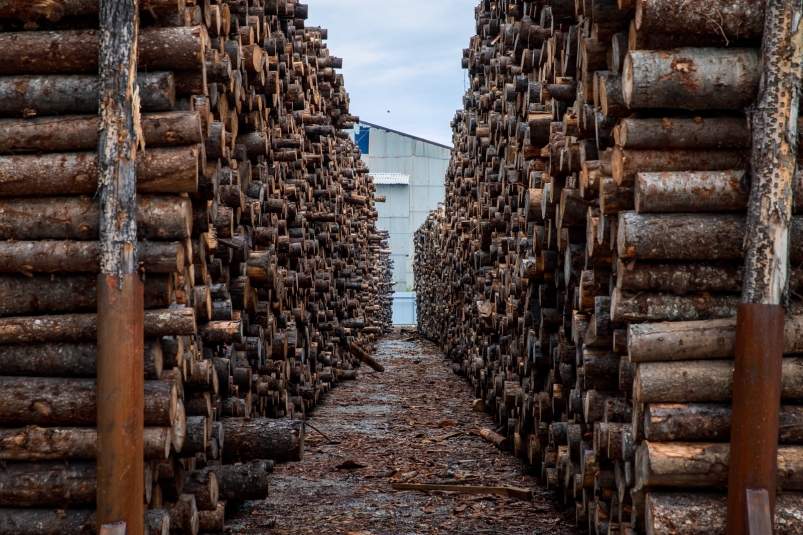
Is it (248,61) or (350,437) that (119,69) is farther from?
(350,437)

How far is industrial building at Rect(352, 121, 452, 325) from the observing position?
130 ft

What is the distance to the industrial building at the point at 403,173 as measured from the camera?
39.5 meters

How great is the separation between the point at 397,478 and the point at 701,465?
4.38 metres

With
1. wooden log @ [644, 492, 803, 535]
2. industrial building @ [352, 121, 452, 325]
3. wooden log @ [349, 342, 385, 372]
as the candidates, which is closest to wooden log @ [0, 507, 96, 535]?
wooden log @ [644, 492, 803, 535]

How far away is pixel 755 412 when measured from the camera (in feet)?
12.2

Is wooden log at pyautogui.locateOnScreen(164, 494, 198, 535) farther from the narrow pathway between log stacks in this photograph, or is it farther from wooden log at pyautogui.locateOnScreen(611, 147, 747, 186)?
wooden log at pyautogui.locateOnScreen(611, 147, 747, 186)

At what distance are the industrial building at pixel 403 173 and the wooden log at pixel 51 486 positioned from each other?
1380 inches

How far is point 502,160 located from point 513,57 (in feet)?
4.57

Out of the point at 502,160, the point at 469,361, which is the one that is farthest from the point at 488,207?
the point at 469,361

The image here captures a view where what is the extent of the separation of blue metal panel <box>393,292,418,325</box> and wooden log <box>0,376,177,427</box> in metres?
37.3

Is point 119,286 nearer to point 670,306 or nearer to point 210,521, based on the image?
point 210,521

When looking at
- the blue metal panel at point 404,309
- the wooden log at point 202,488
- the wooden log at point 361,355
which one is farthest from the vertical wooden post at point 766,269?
the blue metal panel at point 404,309

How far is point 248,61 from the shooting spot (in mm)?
7574

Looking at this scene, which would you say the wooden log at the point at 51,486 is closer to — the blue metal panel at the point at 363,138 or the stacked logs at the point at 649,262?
the stacked logs at the point at 649,262
